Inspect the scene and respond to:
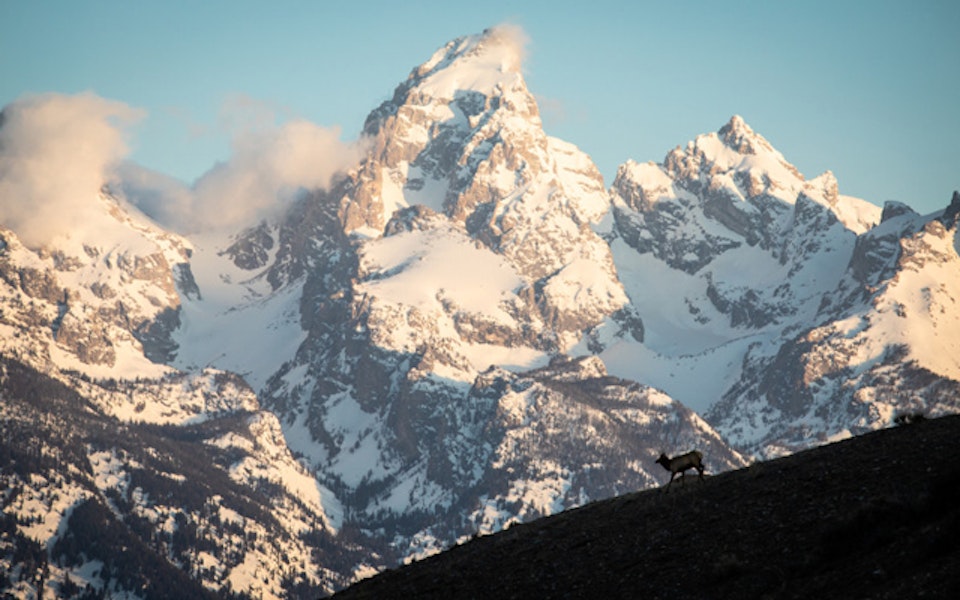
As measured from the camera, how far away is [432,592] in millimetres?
45000

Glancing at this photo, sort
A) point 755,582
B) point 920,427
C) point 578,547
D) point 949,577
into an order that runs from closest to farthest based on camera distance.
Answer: point 949,577 < point 755,582 < point 578,547 < point 920,427

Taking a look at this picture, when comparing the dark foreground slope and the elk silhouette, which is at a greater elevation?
the elk silhouette

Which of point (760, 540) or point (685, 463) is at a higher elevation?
point (685, 463)

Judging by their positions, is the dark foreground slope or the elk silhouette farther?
the elk silhouette

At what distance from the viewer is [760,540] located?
39.7 meters

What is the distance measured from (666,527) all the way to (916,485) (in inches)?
350

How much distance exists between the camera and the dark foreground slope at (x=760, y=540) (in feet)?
114

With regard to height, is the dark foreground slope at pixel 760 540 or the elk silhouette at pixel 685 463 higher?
the elk silhouette at pixel 685 463

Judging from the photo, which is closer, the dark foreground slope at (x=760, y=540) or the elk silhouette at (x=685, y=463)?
the dark foreground slope at (x=760, y=540)

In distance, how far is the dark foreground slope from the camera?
34.7m

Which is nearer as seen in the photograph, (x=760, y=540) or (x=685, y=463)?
(x=760, y=540)

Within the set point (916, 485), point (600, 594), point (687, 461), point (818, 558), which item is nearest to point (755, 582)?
point (818, 558)

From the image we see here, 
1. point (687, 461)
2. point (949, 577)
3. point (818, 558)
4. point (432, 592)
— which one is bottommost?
point (949, 577)

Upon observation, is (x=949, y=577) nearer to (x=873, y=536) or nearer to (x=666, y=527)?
(x=873, y=536)
